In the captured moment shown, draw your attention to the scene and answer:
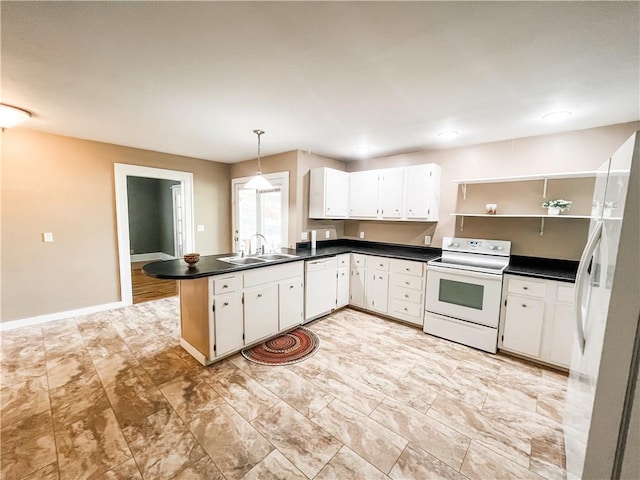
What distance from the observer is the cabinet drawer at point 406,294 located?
3355 mm

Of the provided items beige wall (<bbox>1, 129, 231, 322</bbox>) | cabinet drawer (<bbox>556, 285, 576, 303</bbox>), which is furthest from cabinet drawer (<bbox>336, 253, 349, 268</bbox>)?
beige wall (<bbox>1, 129, 231, 322</bbox>)

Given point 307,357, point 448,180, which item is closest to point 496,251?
point 448,180

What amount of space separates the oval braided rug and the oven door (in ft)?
5.06

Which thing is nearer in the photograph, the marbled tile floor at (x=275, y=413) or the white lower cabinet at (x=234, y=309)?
the marbled tile floor at (x=275, y=413)

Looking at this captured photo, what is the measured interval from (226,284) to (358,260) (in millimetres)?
2075

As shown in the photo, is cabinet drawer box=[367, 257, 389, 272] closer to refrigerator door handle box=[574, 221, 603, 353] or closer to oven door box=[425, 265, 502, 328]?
oven door box=[425, 265, 502, 328]

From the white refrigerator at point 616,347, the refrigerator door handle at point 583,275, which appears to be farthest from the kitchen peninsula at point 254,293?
the white refrigerator at point 616,347

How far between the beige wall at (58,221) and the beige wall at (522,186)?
4.54 metres

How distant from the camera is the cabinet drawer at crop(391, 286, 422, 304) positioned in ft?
11.0

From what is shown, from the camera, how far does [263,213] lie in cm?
465

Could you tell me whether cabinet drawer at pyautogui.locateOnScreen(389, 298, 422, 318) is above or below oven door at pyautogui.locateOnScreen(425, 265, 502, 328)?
below

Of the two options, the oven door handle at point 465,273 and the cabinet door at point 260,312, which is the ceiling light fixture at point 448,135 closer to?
the oven door handle at point 465,273

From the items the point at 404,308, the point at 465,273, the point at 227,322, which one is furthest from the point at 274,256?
the point at 465,273

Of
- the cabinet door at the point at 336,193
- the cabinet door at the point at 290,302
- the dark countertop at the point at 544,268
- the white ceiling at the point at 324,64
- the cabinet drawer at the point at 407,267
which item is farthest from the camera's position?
the cabinet door at the point at 336,193
